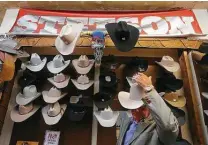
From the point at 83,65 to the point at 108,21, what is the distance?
60 cm

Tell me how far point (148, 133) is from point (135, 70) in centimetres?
94

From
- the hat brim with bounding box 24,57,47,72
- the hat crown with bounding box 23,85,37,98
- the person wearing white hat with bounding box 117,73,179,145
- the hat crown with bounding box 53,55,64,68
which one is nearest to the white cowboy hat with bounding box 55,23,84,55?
the hat crown with bounding box 53,55,64,68

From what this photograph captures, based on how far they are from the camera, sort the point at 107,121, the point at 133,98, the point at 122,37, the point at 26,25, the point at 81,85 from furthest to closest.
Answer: the point at 26,25, the point at 81,85, the point at 107,121, the point at 122,37, the point at 133,98

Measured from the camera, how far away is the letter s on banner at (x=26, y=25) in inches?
100

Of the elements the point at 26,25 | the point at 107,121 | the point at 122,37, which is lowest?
the point at 107,121

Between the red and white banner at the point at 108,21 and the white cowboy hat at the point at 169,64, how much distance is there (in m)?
0.23

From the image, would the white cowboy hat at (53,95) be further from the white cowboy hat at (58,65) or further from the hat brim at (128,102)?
the hat brim at (128,102)

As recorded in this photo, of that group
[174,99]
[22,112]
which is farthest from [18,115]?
[174,99]

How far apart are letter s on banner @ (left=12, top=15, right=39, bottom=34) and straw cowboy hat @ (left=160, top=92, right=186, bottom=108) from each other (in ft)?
4.34

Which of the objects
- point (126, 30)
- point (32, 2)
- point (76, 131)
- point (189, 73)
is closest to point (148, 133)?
point (126, 30)

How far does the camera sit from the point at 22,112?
2.22 metres

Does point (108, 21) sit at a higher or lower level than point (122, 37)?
higher

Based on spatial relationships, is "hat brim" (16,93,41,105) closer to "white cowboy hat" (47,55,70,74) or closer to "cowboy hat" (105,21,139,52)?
"white cowboy hat" (47,55,70,74)

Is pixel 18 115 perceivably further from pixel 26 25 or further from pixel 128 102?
pixel 128 102
